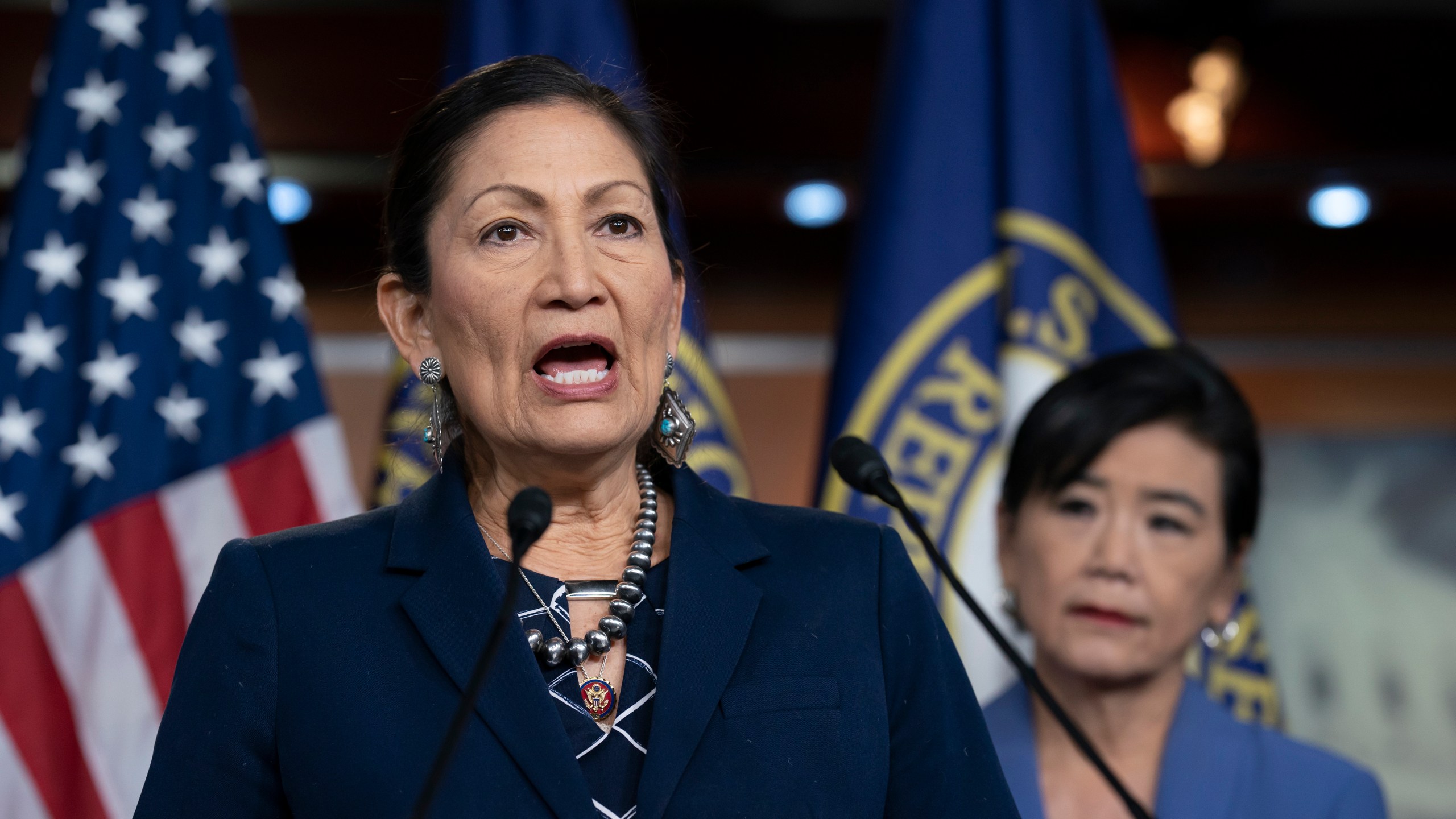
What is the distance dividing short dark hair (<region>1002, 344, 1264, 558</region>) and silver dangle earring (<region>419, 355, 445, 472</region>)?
115cm

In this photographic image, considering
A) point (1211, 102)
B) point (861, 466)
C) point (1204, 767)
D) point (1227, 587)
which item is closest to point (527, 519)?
point (861, 466)

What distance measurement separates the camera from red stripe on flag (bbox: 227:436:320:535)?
8.83ft

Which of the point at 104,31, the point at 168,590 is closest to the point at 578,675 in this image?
the point at 168,590

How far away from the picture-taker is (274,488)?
2.72m

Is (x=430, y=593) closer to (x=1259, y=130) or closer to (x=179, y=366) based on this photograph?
(x=179, y=366)

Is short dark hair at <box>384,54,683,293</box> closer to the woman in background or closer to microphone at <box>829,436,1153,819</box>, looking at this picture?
microphone at <box>829,436,1153,819</box>

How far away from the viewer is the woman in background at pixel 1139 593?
2.22m

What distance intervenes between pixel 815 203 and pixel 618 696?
2872 mm

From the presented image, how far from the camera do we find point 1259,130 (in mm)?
4129

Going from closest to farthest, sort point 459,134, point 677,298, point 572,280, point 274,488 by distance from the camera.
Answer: point 572,280 < point 459,134 < point 677,298 < point 274,488

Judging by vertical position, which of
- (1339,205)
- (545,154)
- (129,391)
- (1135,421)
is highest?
(1339,205)

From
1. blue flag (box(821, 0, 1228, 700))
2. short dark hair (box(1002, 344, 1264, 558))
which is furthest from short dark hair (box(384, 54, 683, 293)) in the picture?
blue flag (box(821, 0, 1228, 700))

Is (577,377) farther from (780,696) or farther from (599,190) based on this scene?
(780,696)

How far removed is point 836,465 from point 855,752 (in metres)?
0.27
